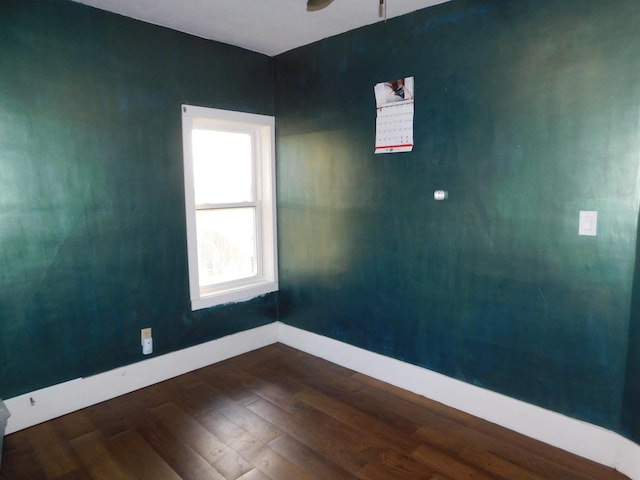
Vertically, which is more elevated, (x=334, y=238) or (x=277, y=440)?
(x=334, y=238)

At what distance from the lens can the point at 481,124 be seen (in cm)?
237

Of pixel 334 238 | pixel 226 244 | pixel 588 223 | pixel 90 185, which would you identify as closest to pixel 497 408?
pixel 588 223

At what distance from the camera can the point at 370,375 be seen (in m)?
3.07

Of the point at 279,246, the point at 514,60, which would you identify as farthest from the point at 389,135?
the point at 279,246

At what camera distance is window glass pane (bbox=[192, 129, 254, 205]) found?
3234 mm

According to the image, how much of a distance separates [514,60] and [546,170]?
2.02 feet

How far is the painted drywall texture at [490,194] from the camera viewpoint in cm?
200

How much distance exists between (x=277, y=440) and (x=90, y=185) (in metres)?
1.89

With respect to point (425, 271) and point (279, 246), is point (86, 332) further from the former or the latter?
point (425, 271)

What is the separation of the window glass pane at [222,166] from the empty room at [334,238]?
2cm

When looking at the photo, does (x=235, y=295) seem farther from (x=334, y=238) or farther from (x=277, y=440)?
(x=277, y=440)

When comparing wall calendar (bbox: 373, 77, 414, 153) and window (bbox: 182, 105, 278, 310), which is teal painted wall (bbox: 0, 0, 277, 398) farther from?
wall calendar (bbox: 373, 77, 414, 153)

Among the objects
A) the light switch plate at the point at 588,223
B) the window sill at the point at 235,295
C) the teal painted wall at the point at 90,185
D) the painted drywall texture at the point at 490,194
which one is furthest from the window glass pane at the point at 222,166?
the light switch plate at the point at 588,223

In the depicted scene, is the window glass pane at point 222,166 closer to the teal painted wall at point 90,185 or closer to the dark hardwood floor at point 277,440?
the teal painted wall at point 90,185
